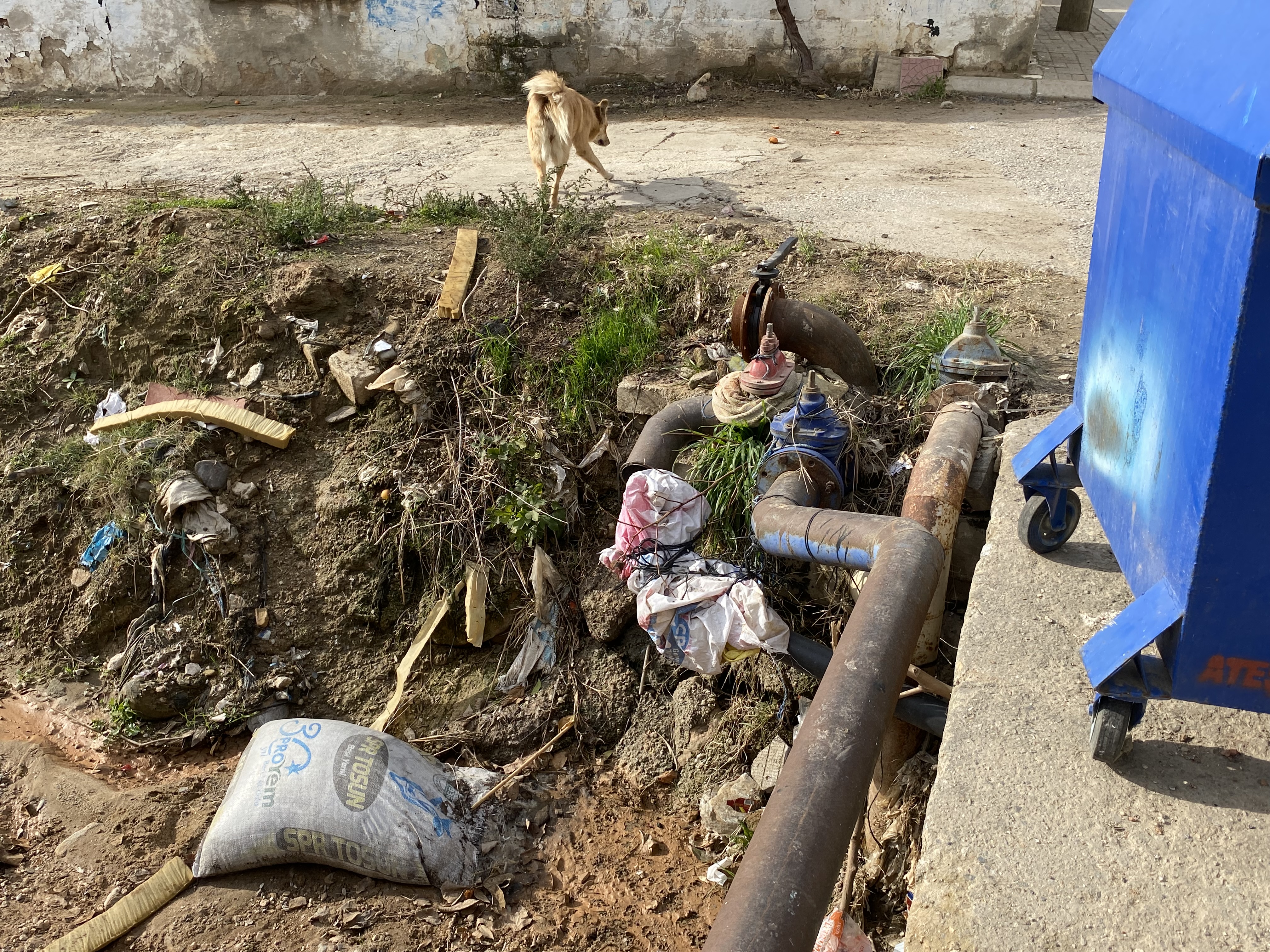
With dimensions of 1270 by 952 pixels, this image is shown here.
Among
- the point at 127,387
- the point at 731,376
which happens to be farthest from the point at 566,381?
the point at 127,387

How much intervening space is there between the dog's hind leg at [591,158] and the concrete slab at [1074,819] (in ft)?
15.5

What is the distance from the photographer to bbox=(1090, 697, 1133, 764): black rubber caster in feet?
6.34

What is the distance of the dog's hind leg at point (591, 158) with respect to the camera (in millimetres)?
6133

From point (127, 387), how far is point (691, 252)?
315cm

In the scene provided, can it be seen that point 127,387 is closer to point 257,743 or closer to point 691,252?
point 257,743

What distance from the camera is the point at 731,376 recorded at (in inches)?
147

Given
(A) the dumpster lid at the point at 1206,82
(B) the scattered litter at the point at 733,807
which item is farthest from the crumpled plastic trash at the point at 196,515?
(A) the dumpster lid at the point at 1206,82

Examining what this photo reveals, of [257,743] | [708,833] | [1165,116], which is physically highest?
[1165,116]

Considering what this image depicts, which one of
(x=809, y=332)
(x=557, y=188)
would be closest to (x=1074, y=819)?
(x=809, y=332)

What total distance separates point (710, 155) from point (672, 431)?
400 cm

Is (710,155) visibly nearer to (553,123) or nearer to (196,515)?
(553,123)

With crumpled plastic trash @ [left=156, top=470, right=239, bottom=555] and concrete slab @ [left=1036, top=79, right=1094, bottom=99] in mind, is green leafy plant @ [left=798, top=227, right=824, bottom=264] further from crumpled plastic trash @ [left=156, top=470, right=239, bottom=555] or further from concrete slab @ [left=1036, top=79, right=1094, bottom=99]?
concrete slab @ [left=1036, top=79, right=1094, bottom=99]

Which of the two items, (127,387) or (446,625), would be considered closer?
(446,625)

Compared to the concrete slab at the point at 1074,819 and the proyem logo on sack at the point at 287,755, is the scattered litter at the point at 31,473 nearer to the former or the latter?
the proyem logo on sack at the point at 287,755
